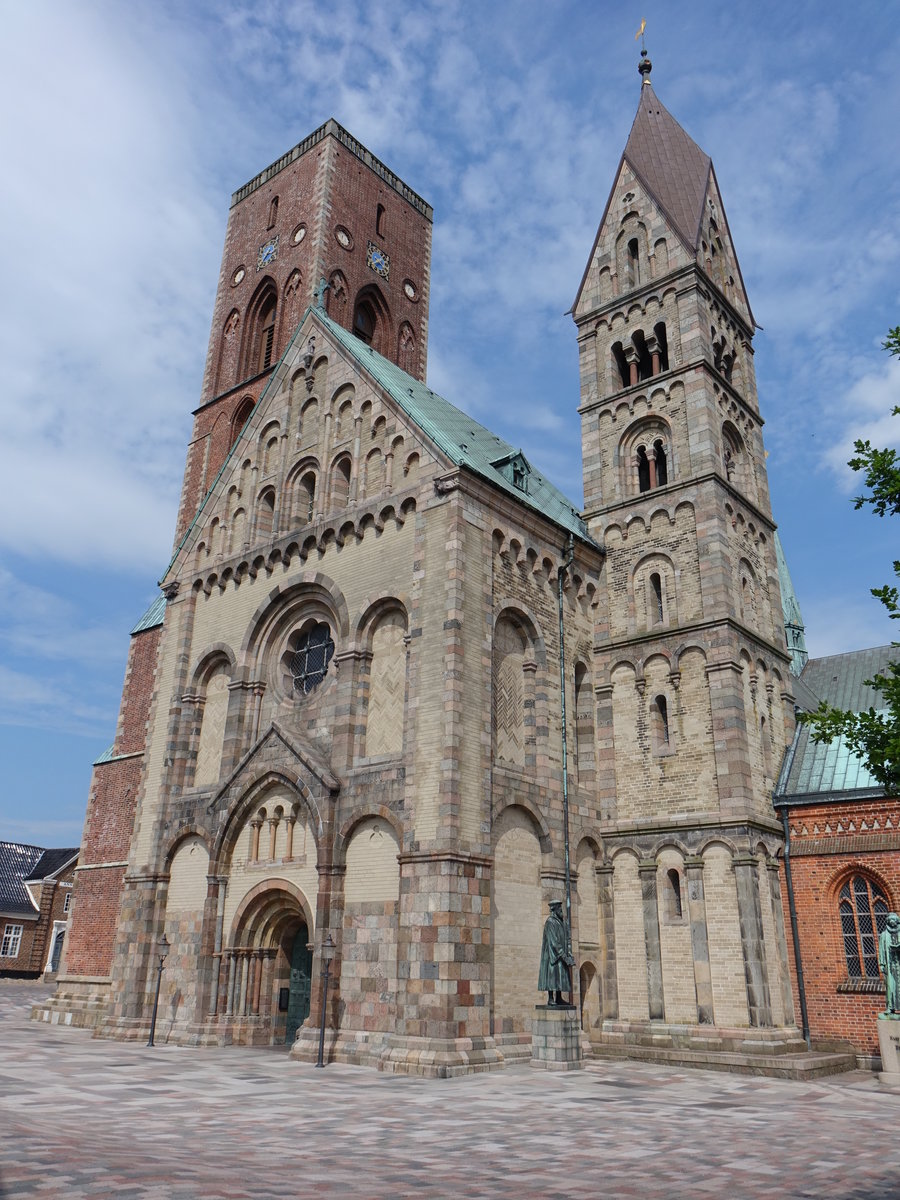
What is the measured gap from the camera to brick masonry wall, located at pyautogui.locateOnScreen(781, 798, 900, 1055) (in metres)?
23.5

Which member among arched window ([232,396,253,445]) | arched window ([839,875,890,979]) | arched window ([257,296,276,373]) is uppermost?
arched window ([257,296,276,373])

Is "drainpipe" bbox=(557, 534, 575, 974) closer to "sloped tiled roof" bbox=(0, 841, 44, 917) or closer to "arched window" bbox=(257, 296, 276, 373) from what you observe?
"arched window" bbox=(257, 296, 276, 373)

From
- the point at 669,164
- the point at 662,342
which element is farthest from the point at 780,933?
the point at 669,164

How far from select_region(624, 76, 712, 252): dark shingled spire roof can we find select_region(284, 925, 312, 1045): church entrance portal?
24.1 meters

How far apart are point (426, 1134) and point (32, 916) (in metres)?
58.2

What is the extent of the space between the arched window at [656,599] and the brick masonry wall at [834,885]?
21.0 feet

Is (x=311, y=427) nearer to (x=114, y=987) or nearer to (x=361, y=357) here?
(x=361, y=357)

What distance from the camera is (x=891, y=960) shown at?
70.5 ft

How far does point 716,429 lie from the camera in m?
29.0

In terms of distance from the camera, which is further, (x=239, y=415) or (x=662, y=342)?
(x=239, y=415)

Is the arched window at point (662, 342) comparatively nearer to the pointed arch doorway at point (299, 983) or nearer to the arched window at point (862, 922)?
the arched window at point (862, 922)

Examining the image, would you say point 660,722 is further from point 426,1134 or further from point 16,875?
point 16,875

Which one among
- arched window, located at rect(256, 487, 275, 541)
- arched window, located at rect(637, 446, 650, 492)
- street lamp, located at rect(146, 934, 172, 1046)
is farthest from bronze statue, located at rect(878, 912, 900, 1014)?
arched window, located at rect(256, 487, 275, 541)

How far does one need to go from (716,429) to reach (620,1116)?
796 inches
